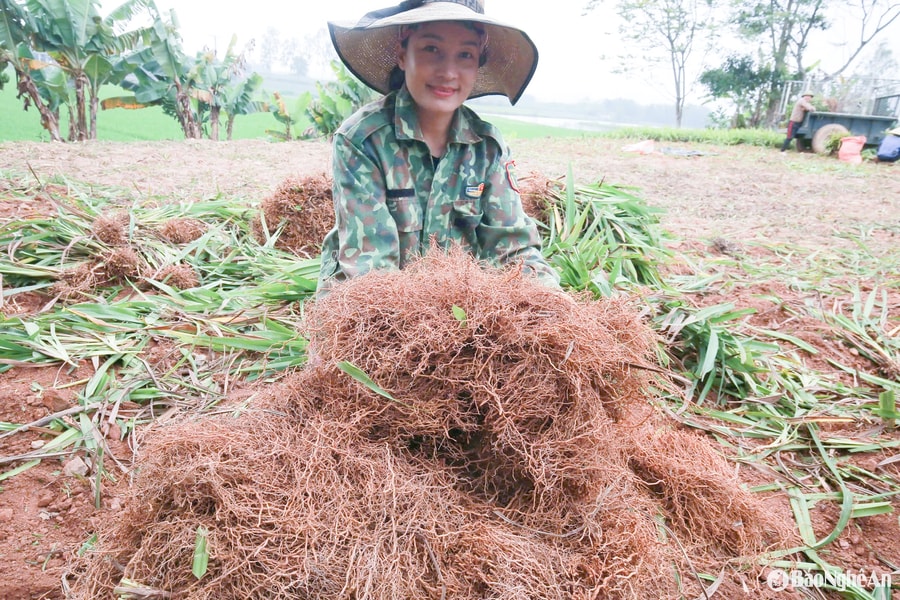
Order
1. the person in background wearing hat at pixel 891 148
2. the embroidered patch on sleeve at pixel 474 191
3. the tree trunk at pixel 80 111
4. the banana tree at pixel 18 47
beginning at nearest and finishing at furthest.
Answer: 1. the embroidered patch on sleeve at pixel 474 191
2. the banana tree at pixel 18 47
3. the person in background wearing hat at pixel 891 148
4. the tree trunk at pixel 80 111

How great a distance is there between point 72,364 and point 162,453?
1.23m

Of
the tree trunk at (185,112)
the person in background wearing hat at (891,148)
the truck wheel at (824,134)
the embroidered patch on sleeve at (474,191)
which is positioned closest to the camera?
the embroidered patch on sleeve at (474,191)

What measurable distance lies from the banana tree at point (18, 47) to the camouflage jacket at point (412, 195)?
856cm

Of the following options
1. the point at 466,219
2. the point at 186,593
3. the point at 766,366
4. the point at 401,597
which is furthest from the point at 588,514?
the point at 766,366

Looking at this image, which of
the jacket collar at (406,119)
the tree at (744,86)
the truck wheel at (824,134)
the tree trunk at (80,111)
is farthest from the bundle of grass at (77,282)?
the tree at (744,86)

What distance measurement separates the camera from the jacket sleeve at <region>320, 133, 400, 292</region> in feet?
5.36

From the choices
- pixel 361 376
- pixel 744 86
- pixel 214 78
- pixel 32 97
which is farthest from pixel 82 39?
pixel 744 86

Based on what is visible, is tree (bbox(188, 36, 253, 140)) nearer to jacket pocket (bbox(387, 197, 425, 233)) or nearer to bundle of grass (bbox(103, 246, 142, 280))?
bundle of grass (bbox(103, 246, 142, 280))

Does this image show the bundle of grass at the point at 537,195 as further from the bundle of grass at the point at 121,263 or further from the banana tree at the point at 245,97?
the banana tree at the point at 245,97

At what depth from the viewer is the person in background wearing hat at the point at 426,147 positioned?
161 cm

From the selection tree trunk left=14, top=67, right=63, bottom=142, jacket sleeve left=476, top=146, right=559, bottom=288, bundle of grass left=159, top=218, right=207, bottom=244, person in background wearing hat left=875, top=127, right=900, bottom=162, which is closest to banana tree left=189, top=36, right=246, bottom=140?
tree trunk left=14, top=67, right=63, bottom=142

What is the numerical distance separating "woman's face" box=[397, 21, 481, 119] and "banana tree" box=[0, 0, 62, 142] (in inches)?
344

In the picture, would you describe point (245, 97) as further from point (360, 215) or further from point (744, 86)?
point (744, 86)

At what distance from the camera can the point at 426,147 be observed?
5.97 feet
